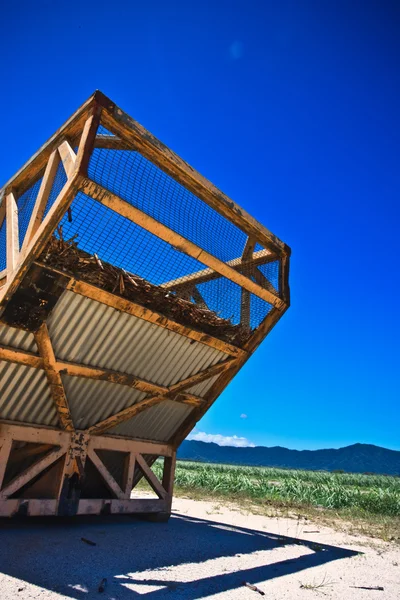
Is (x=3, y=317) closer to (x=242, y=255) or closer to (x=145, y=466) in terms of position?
(x=242, y=255)

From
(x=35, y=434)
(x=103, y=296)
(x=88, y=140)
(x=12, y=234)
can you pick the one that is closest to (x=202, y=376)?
(x=103, y=296)

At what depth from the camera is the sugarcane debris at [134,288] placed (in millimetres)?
5020

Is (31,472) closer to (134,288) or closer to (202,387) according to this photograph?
(134,288)

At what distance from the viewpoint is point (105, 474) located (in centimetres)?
698

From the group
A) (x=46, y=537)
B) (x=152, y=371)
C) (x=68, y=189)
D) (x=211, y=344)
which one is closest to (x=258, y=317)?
(x=211, y=344)

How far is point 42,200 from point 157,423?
4.70 metres

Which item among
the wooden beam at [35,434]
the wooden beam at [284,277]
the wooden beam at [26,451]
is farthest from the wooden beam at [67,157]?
the wooden beam at [26,451]

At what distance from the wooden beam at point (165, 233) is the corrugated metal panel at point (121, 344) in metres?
1.33

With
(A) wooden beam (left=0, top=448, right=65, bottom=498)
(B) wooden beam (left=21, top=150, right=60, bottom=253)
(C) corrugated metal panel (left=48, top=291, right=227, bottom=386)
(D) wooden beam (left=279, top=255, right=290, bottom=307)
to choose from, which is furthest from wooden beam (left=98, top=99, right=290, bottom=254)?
(A) wooden beam (left=0, top=448, right=65, bottom=498)

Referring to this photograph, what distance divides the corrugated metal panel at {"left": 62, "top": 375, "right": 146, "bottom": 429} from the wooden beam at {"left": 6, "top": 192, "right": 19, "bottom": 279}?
6.34ft

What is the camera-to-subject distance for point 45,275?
503cm

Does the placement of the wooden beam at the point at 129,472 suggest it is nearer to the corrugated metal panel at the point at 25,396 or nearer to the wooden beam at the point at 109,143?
the corrugated metal panel at the point at 25,396

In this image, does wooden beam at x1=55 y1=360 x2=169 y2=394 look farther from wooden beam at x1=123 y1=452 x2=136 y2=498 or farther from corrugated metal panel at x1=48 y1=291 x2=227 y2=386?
wooden beam at x1=123 y1=452 x2=136 y2=498

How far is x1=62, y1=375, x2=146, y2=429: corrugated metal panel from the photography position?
6.41 m
